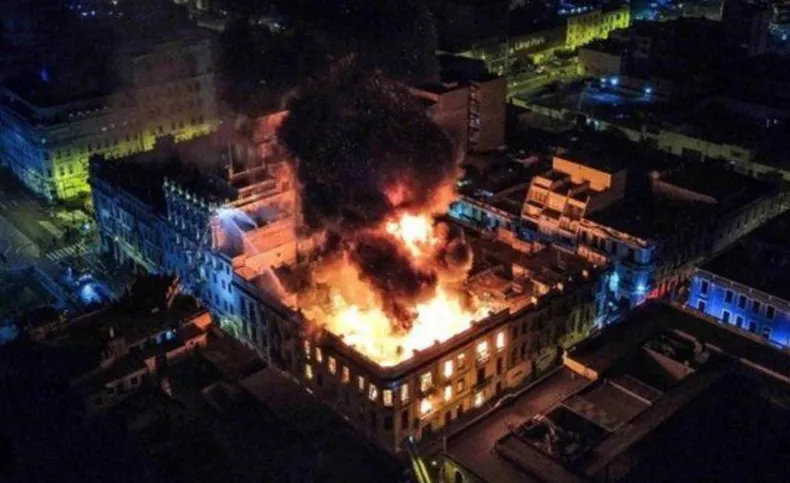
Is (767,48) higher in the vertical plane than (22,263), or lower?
higher

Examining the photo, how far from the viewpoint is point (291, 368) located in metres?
66.4

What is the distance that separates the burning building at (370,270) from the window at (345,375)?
6.5 inches

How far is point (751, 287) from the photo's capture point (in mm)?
66562

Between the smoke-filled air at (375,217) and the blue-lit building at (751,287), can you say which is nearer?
the blue-lit building at (751,287)

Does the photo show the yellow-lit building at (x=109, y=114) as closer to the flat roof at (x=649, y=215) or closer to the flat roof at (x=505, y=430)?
the flat roof at (x=649, y=215)

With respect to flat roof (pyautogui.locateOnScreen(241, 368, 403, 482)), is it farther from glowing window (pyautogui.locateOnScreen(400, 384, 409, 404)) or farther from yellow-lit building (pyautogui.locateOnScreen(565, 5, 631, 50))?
yellow-lit building (pyautogui.locateOnScreen(565, 5, 631, 50))

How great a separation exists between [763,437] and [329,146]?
37196 millimetres

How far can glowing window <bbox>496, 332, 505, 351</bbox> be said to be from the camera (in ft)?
208

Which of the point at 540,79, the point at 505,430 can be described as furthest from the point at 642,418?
the point at 540,79

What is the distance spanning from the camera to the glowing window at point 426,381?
5933 centimetres

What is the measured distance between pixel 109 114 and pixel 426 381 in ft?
188

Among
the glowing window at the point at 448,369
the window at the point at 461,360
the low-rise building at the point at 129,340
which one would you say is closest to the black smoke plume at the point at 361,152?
the window at the point at 461,360

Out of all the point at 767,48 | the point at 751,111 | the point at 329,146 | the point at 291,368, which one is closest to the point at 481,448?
the point at 291,368

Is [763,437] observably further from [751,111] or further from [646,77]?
[646,77]
